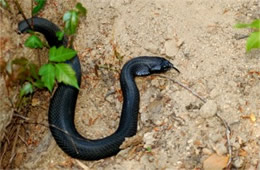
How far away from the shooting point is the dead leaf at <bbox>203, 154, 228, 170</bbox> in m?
4.48

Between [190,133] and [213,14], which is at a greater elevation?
[213,14]

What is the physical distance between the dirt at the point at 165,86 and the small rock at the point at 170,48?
0.04 ft

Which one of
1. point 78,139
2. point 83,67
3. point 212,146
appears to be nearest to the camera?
point 212,146

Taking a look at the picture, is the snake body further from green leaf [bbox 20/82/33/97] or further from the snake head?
green leaf [bbox 20/82/33/97]

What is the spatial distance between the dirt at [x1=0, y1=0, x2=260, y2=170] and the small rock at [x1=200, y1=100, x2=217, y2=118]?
11 mm

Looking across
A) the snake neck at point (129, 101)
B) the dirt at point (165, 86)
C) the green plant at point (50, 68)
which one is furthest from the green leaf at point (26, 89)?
the snake neck at point (129, 101)

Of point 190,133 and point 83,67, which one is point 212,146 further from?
point 83,67

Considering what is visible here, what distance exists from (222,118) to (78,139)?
1.59 metres

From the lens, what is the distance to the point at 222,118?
4.76 meters

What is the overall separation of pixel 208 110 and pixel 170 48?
1.06 m

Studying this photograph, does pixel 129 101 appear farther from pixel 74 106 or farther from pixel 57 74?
pixel 57 74

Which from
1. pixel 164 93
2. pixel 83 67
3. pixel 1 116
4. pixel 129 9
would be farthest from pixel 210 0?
pixel 1 116

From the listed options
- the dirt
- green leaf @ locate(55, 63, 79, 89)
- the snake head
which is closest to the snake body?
the snake head

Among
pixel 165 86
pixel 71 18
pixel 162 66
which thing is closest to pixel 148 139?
pixel 165 86
